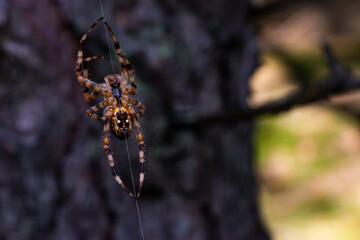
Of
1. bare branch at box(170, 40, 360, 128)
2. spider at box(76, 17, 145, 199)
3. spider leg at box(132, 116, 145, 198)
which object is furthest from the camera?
spider leg at box(132, 116, 145, 198)

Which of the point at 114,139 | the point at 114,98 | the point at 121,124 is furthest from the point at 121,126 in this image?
the point at 114,139

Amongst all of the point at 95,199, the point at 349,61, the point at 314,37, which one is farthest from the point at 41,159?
the point at 314,37

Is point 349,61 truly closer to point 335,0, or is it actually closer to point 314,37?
point 314,37

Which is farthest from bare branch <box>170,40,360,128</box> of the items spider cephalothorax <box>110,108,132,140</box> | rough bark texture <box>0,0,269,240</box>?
spider cephalothorax <box>110,108,132,140</box>

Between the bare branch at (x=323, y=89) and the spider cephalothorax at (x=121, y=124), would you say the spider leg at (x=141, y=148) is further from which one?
the bare branch at (x=323, y=89)

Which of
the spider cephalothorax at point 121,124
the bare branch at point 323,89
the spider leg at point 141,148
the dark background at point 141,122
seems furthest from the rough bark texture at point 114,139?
the bare branch at point 323,89

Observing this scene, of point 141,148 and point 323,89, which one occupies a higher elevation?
point 323,89

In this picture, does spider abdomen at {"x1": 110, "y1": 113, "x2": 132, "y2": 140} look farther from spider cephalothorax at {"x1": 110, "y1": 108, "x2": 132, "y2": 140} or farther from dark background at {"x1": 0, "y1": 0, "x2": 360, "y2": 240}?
dark background at {"x1": 0, "y1": 0, "x2": 360, "y2": 240}

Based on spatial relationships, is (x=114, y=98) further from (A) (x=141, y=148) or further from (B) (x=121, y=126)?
(A) (x=141, y=148)

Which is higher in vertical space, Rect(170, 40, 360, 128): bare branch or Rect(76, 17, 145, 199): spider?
Rect(76, 17, 145, 199): spider
